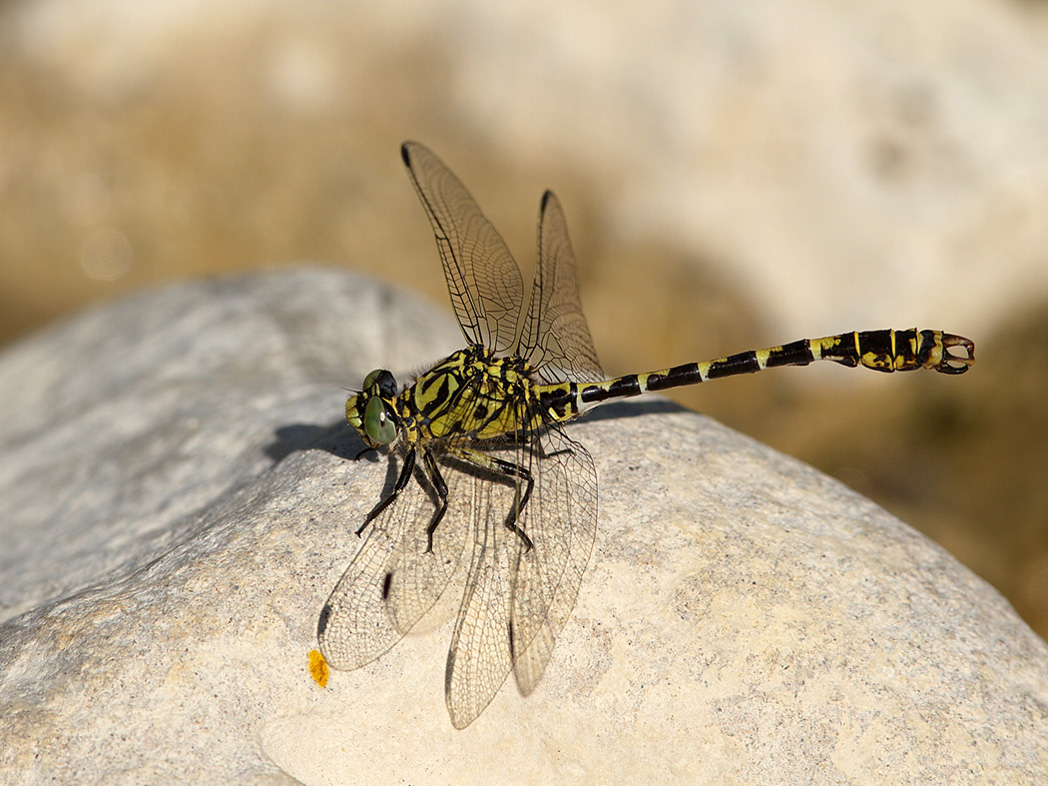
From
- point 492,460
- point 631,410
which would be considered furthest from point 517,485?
point 631,410

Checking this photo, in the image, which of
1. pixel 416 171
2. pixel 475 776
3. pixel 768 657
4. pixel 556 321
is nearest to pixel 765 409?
pixel 556 321

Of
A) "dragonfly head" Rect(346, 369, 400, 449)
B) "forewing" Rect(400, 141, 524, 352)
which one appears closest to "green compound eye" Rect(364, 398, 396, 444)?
"dragonfly head" Rect(346, 369, 400, 449)

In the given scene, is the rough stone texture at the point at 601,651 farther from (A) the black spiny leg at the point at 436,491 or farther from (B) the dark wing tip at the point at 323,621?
(A) the black spiny leg at the point at 436,491

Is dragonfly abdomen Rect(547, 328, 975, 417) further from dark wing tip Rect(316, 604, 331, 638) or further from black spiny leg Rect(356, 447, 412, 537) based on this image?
dark wing tip Rect(316, 604, 331, 638)

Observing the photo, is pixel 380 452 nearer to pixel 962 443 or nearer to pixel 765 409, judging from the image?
pixel 765 409

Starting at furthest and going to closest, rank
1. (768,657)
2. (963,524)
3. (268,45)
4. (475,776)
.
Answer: (268,45)
(963,524)
(768,657)
(475,776)

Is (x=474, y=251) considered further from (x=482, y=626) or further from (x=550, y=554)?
(x=482, y=626)
